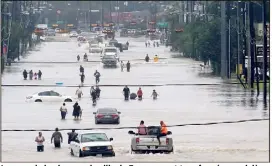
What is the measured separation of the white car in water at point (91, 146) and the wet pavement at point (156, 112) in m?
0.46

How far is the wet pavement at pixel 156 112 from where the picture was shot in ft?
166

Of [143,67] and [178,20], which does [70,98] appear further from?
[178,20]

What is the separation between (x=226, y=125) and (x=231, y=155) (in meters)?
15.2

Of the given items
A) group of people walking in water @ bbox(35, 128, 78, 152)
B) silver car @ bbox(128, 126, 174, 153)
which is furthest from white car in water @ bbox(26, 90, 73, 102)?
silver car @ bbox(128, 126, 174, 153)

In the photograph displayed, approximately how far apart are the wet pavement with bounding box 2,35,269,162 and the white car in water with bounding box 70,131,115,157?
1.50 ft

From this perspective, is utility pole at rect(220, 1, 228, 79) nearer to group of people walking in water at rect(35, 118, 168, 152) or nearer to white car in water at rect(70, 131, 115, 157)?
group of people walking in water at rect(35, 118, 168, 152)

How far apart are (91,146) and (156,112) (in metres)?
24.9

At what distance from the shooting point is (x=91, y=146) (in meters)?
48.9

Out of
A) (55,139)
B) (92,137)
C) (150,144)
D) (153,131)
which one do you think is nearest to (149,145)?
(150,144)

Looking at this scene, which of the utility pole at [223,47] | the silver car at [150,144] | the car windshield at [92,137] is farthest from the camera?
the utility pole at [223,47]

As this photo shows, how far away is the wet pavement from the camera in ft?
166

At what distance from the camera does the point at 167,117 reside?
7006 cm

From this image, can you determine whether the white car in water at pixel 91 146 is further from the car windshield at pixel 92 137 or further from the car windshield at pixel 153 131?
the car windshield at pixel 153 131

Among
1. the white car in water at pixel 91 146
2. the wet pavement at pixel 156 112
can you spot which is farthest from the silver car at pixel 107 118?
the white car in water at pixel 91 146
